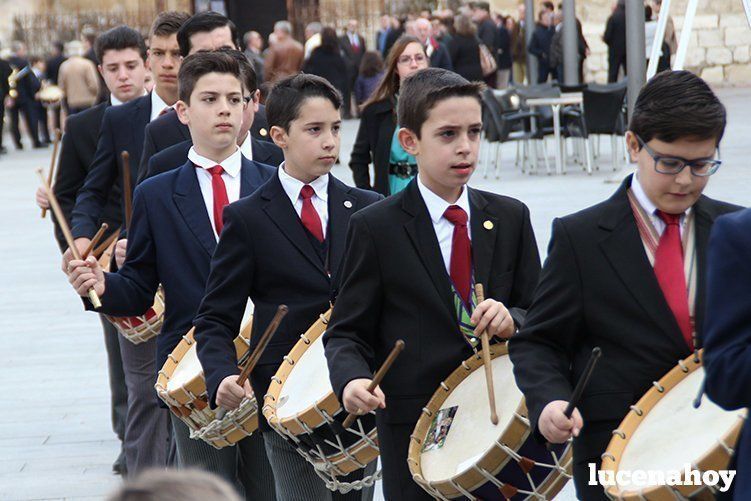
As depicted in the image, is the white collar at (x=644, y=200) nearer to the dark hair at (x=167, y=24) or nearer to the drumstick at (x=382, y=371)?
the drumstick at (x=382, y=371)

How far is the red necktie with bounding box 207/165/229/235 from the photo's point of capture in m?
5.00

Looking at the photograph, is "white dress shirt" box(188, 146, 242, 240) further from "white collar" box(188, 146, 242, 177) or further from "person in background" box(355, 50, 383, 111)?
"person in background" box(355, 50, 383, 111)

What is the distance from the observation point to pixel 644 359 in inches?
127

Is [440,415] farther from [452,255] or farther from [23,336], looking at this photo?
[23,336]

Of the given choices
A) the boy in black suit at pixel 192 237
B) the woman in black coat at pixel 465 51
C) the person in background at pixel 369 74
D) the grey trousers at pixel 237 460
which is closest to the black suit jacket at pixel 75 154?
the boy in black suit at pixel 192 237

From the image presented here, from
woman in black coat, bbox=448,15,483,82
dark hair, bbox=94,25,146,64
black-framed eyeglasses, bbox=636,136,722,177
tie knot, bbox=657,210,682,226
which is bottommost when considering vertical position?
woman in black coat, bbox=448,15,483,82

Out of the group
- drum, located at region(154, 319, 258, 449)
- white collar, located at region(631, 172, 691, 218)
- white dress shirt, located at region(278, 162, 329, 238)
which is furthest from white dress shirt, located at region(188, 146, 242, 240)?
white collar, located at region(631, 172, 691, 218)

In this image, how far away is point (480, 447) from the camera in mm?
3393

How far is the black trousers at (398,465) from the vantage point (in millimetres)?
3812

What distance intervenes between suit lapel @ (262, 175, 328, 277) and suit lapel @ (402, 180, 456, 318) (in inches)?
24.4

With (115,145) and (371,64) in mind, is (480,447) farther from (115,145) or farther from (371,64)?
(371,64)

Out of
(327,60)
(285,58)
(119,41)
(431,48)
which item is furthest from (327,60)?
(119,41)

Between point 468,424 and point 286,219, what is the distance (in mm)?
1239

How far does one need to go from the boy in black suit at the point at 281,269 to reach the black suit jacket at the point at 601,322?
1195mm
